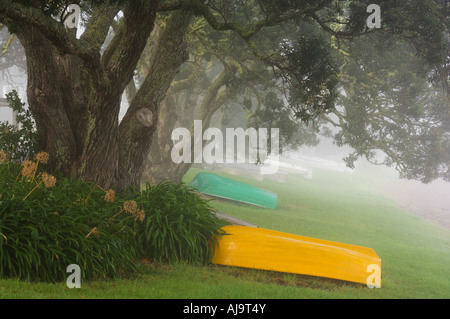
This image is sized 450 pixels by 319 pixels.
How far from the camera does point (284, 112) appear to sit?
15352 mm

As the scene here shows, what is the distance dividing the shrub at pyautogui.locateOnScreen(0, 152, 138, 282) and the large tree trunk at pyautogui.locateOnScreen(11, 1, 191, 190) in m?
1.15

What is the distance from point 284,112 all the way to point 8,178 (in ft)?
34.5

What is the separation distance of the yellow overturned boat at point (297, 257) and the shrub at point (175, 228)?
0.35 m

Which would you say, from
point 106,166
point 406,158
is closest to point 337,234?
point 406,158

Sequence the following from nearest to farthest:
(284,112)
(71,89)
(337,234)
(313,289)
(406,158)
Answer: (313,289) → (71,89) → (337,234) → (284,112) → (406,158)

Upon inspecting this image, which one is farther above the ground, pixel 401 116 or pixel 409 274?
pixel 401 116

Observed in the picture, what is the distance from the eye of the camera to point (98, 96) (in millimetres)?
7461

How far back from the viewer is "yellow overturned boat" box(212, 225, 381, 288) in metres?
7.26

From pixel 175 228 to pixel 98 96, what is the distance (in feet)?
8.90

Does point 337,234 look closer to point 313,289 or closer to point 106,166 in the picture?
point 313,289
